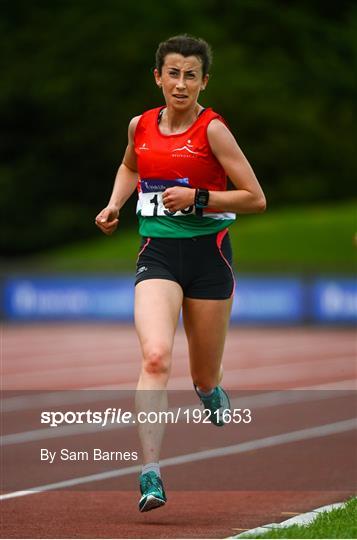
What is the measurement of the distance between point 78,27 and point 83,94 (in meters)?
2.29

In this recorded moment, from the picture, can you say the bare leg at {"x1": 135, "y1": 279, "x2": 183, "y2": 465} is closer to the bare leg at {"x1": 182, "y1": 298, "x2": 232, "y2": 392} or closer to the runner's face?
the bare leg at {"x1": 182, "y1": 298, "x2": 232, "y2": 392}

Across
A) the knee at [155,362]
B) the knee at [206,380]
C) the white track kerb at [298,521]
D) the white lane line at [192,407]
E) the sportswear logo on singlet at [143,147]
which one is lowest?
the white lane line at [192,407]

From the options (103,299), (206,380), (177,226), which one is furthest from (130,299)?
(177,226)

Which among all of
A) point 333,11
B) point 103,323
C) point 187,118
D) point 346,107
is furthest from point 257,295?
point 187,118

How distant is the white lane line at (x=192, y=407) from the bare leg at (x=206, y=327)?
3.29 m

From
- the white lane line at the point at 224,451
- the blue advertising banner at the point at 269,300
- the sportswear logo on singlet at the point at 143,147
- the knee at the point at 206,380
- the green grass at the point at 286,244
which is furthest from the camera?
the green grass at the point at 286,244

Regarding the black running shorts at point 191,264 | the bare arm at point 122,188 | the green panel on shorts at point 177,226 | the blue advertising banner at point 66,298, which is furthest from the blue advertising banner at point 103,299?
the green panel on shorts at point 177,226

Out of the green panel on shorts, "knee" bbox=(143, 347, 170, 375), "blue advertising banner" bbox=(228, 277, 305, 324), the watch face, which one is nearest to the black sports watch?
the watch face

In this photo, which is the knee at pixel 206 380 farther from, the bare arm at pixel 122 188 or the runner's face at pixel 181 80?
the runner's face at pixel 181 80

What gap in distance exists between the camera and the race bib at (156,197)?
7.10m

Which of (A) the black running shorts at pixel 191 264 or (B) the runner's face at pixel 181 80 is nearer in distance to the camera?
(B) the runner's face at pixel 181 80

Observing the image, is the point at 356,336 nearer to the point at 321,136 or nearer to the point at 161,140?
the point at 161,140

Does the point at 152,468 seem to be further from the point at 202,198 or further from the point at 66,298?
the point at 66,298

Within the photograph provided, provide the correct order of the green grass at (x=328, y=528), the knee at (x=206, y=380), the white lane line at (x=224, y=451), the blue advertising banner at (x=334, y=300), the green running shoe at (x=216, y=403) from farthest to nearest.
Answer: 1. the blue advertising banner at (x=334, y=300)
2. the white lane line at (x=224, y=451)
3. the green running shoe at (x=216, y=403)
4. the knee at (x=206, y=380)
5. the green grass at (x=328, y=528)
